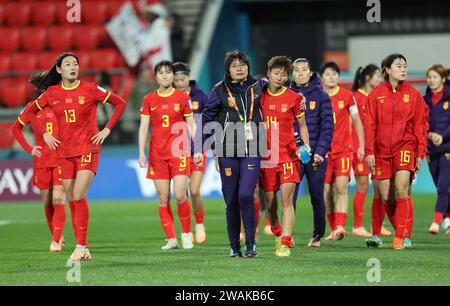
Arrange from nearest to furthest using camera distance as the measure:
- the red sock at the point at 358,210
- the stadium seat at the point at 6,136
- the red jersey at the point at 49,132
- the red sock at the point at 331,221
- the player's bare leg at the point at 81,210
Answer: the player's bare leg at the point at 81,210 → the red jersey at the point at 49,132 → the red sock at the point at 331,221 → the red sock at the point at 358,210 → the stadium seat at the point at 6,136

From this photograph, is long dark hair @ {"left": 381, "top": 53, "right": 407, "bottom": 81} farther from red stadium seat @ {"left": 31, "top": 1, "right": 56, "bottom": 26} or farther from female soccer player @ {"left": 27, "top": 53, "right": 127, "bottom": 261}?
red stadium seat @ {"left": 31, "top": 1, "right": 56, "bottom": 26}

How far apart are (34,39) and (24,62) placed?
3.17 ft

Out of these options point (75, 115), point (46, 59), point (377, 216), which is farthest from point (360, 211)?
point (46, 59)

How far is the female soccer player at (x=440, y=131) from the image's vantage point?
1498 cm

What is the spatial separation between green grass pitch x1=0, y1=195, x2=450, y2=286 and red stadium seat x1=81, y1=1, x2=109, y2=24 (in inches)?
466

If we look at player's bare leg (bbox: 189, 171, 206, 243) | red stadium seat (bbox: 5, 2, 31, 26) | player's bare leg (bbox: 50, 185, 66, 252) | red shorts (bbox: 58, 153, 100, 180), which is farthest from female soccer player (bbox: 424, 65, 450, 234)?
red stadium seat (bbox: 5, 2, 31, 26)

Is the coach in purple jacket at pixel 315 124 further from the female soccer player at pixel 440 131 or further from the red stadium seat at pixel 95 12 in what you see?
the red stadium seat at pixel 95 12

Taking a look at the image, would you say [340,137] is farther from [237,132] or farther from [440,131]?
[237,132]

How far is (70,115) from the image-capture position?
38.0 ft

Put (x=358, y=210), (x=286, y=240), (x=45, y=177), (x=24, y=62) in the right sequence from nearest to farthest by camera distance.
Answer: (x=286, y=240), (x=45, y=177), (x=358, y=210), (x=24, y=62)

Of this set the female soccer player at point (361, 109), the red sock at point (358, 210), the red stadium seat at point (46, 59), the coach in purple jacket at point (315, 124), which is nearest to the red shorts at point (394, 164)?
the coach in purple jacket at point (315, 124)

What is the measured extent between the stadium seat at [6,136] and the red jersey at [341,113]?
11.3 m

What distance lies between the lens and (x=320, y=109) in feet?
41.6
